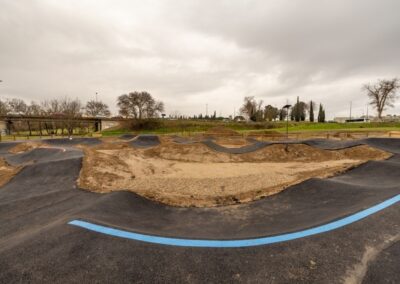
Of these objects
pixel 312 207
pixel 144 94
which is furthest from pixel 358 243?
pixel 144 94

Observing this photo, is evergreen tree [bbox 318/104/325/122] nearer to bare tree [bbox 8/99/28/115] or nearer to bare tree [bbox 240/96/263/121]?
bare tree [bbox 240/96/263/121]

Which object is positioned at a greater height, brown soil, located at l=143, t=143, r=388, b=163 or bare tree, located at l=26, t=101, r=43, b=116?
bare tree, located at l=26, t=101, r=43, b=116

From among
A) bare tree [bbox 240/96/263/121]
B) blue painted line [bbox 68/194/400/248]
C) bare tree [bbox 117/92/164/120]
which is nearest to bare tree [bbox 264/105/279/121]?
bare tree [bbox 240/96/263/121]

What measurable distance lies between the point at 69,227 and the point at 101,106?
311ft

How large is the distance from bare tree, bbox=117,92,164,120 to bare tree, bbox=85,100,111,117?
21.0 m

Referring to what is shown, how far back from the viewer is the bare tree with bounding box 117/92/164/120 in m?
70.6

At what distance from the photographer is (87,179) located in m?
9.28

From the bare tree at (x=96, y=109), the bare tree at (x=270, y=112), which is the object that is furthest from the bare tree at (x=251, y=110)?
the bare tree at (x=96, y=109)

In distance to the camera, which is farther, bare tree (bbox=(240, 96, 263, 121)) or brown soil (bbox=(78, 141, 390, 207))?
bare tree (bbox=(240, 96, 263, 121))

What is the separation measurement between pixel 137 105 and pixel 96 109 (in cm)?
2649

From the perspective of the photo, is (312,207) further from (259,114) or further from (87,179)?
(259,114)

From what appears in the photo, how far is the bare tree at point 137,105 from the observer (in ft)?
232

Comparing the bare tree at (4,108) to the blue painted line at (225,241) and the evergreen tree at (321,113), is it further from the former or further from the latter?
the evergreen tree at (321,113)

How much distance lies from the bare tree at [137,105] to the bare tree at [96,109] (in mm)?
21036
